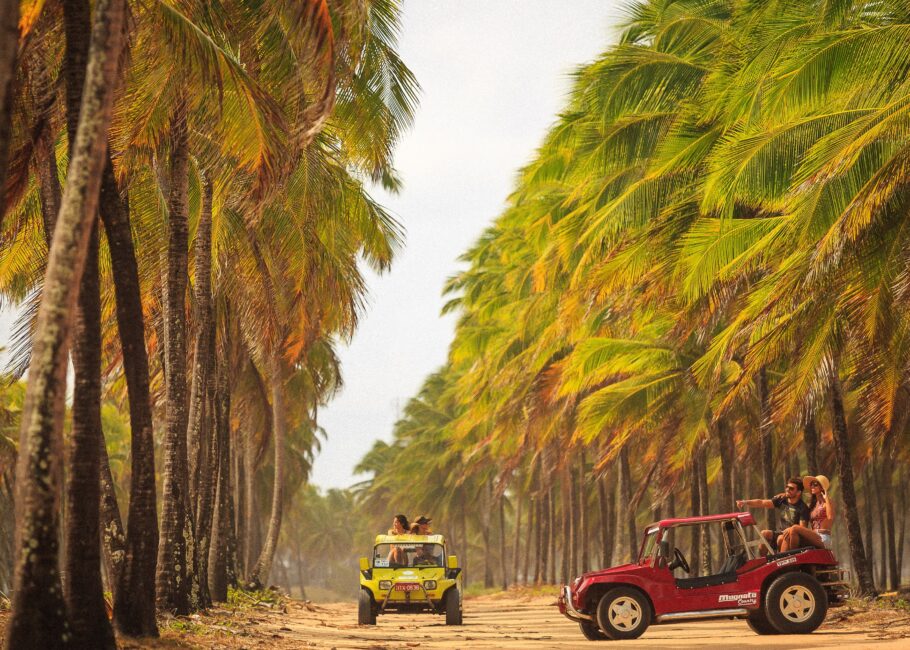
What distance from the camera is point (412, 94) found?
Result: 13859mm

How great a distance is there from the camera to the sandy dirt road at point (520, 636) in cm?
1070

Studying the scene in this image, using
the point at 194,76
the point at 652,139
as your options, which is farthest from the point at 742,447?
the point at 194,76

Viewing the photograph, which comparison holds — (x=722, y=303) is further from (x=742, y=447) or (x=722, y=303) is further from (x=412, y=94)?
(x=742, y=447)

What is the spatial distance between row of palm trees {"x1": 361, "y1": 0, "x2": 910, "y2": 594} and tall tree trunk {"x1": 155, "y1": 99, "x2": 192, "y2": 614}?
7447mm

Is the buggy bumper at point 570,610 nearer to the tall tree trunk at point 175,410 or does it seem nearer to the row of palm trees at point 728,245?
the row of palm trees at point 728,245

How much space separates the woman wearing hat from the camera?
12133 millimetres

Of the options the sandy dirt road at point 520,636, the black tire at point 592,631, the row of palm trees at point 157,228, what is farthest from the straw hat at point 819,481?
the row of palm trees at point 157,228

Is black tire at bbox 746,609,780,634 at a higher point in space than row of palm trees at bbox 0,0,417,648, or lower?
lower

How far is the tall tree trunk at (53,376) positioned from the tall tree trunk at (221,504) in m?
11.9

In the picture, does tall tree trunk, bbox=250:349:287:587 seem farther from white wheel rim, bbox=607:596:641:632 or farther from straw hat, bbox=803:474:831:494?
straw hat, bbox=803:474:831:494

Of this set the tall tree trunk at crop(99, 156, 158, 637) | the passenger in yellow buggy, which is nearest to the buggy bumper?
the passenger in yellow buggy

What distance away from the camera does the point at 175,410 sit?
12672 mm

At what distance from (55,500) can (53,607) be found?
797 mm

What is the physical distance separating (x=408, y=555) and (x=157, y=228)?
6.53 m
